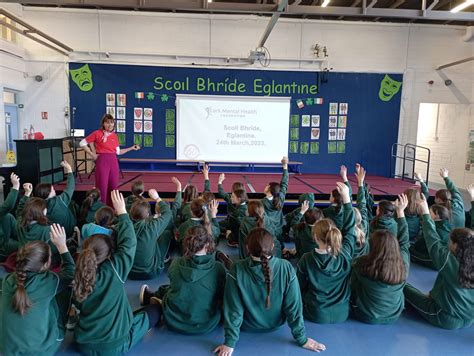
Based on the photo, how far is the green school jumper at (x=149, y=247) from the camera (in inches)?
113

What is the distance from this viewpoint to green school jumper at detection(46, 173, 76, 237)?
3.68m

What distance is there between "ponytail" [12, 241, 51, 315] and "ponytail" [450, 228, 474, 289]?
2.28m

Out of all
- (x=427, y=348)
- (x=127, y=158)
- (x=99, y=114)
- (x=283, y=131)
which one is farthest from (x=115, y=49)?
(x=427, y=348)

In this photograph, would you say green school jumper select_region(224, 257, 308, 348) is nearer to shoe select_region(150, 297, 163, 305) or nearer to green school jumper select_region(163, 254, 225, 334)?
green school jumper select_region(163, 254, 225, 334)

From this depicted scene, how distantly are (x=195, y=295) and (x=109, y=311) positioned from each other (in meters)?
0.50

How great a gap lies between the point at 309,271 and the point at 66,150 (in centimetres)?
611

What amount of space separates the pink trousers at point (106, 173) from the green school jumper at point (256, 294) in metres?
3.02

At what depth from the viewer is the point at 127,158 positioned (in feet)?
26.9

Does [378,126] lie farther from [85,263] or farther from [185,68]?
[85,263]

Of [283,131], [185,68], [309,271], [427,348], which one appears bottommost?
[427,348]

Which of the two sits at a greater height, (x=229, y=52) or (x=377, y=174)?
(x=229, y=52)

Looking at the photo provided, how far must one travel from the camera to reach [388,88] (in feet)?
27.9

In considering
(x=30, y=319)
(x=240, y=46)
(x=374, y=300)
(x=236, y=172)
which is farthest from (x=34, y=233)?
(x=240, y=46)

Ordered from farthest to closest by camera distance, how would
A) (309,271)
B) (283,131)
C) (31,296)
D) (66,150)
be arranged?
(283,131) < (66,150) < (309,271) < (31,296)
